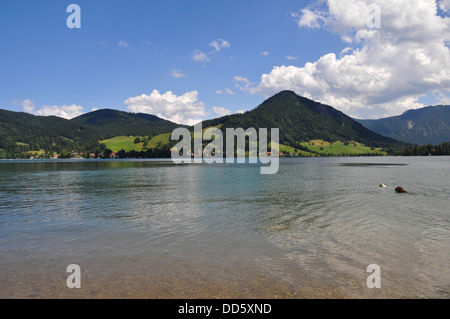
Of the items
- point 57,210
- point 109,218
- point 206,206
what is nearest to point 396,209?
point 206,206

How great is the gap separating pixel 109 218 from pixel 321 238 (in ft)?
64.3

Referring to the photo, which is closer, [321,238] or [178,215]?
[321,238]

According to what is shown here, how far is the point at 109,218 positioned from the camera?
28.1 metres

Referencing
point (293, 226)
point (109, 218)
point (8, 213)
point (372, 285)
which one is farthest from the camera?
point (8, 213)

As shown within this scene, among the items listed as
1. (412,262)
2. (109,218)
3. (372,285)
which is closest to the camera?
(372,285)

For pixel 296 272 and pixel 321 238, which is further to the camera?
pixel 321 238

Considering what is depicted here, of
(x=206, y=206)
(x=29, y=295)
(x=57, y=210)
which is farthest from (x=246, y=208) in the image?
(x=29, y=295)
